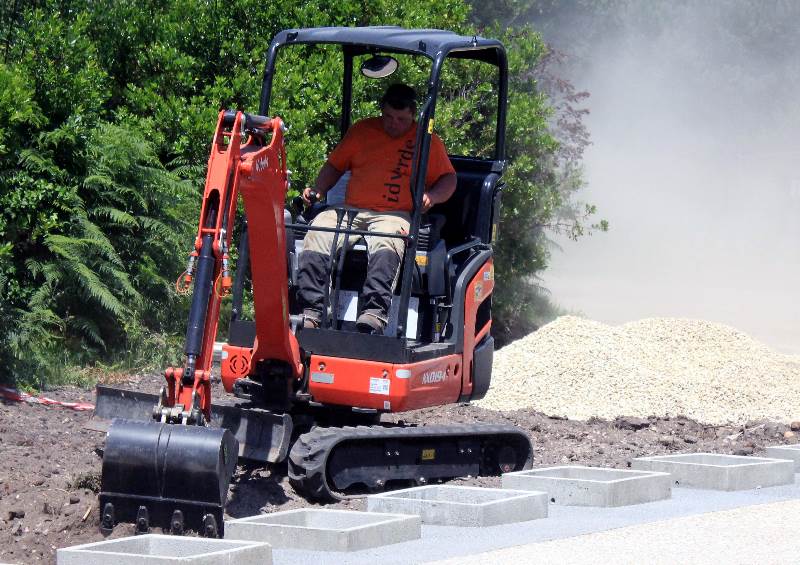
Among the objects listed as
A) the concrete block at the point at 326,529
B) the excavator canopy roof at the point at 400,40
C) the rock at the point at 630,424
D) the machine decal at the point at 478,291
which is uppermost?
the excavator canopy roof at the point at 400,40

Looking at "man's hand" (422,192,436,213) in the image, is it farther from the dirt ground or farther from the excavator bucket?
the excavator bucket

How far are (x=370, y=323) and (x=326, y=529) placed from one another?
2.10 metres

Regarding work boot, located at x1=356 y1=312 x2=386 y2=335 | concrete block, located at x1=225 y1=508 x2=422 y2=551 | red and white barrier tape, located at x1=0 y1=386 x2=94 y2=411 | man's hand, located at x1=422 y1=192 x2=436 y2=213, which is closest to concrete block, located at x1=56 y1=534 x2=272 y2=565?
concrete block, located at x1=225 y1=508 x2=422 y2=551

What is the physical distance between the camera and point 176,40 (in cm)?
1528

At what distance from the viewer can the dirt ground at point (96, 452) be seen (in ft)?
22.6

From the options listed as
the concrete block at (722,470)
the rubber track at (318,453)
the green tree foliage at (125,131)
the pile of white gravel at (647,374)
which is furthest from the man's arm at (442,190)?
the pile of white gravel at (647,374)

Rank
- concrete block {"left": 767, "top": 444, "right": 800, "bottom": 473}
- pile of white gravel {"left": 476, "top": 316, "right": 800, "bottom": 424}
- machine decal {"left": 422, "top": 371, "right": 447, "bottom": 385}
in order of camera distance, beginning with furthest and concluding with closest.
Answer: pile of white gravel {"left": 476, "top": 316, "right": 800, "bottom": 424} < concrete block {"left": 767, "top": 444, "right": 800, "bottom": 473} < machine decal {"left": 422, "top": 371, "right": 447, "bottom": 385}

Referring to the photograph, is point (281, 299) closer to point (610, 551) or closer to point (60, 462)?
point (60, 462)

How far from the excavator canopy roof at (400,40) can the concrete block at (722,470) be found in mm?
3027

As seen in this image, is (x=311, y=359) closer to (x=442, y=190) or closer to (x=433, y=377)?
(x=433, y=377)

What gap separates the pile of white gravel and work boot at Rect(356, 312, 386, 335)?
4870 millimetres

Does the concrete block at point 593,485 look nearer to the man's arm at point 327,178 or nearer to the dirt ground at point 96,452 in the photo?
the dirt ground at point 96,452

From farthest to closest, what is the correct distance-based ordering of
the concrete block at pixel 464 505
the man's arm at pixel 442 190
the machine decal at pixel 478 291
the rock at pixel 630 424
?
the rock at pixel 630 424 < the machine decal at pixel 478 291 < the man's arm at pixel 442 190 < the concrete block at pixel 464 505

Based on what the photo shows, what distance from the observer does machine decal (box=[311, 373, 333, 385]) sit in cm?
841
